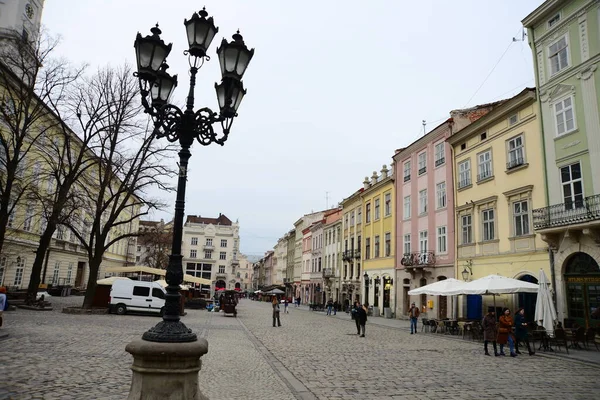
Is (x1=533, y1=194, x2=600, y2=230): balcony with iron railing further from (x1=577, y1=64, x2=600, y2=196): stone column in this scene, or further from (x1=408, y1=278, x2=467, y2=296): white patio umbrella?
(x1=408, y1=278, x2=467, y2=296): white patio umbrella

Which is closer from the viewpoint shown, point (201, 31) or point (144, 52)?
point (144, 52)

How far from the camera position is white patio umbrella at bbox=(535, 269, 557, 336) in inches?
635

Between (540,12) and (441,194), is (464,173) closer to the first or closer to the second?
(441,194)

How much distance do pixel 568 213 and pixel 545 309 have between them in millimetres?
5248

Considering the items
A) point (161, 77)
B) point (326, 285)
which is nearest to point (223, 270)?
point (326, 285)

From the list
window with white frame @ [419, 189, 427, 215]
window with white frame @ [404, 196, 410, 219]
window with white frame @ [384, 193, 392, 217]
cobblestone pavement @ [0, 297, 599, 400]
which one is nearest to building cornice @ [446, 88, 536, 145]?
window with white frame @ [419, 189, 427, 215]

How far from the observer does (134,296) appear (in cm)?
2812

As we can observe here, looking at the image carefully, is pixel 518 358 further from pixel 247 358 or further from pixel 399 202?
pixel 399 202

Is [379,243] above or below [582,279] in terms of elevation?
above

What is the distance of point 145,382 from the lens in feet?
16.8

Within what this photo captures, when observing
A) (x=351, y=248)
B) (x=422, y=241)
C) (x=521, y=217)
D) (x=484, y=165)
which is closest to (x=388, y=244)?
(x=422, y=241)

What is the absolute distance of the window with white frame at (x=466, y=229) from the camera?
89.9 ft

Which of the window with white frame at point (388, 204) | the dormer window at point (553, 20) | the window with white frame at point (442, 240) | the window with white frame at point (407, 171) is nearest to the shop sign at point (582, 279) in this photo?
the window with white frame at point (442, 240)

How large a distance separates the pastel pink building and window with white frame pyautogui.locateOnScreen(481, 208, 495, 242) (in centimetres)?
341
